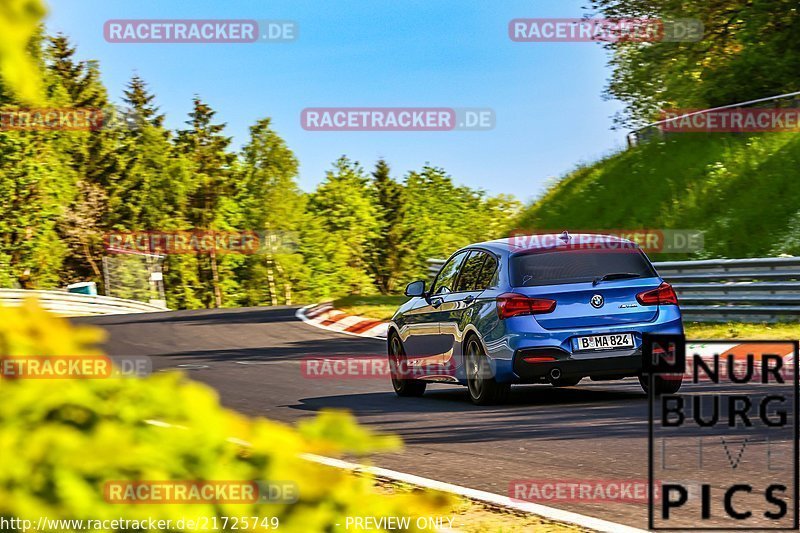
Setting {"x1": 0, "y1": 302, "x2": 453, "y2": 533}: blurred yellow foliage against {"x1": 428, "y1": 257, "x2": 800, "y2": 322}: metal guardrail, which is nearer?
{"x1": 0, "y1": 302, "x2": 453, "y2": 533}: blurred yellow foliage

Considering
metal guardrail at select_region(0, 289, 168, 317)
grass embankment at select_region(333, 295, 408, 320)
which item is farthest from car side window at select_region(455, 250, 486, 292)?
metal guardrail at select_region(0, 289, 168, 317)

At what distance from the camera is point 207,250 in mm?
95188

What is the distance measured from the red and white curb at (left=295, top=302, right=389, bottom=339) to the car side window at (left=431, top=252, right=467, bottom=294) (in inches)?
334

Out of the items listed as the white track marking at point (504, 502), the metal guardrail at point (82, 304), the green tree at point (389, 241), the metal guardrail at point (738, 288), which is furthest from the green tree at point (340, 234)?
the white track marking at point (504, 502)

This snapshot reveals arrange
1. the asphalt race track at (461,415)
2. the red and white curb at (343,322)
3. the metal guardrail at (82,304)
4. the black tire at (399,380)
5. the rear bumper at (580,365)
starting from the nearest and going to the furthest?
the asphalt race track at (461,415) < the rear bumper at (580,365) < the black tire at (399,380) < the red and white curb at (343,322) < the metal guardrail at (82,304)

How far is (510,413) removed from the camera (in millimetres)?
11008

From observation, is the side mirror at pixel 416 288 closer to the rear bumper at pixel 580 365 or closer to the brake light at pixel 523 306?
the brake light at pixel 523 306

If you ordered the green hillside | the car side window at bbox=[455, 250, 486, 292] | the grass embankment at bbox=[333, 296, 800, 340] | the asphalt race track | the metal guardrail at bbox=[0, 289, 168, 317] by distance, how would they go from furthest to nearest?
1. the metal guardrail at bbox=[0, 289, 168, 317]
2. the green hillside
3. the grass embankment at bbox=[333, 296, 800, 340]
4. the car side window at bbox=[455, 250, 486, 292]
5. the asphalt race track

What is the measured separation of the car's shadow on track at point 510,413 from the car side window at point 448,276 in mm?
1149

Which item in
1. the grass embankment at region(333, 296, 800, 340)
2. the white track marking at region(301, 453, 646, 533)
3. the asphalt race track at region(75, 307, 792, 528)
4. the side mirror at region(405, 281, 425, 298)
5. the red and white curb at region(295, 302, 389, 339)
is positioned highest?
the side mirror at region(405, 281, 425, 298)

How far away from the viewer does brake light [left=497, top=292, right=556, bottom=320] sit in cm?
1120

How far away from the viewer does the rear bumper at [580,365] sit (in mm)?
11055

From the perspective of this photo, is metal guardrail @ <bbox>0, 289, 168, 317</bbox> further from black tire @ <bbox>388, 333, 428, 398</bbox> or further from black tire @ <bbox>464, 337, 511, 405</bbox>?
black tire @ <bbox>464, 337, 511, 405</bbox>

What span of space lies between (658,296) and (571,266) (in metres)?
0.84
